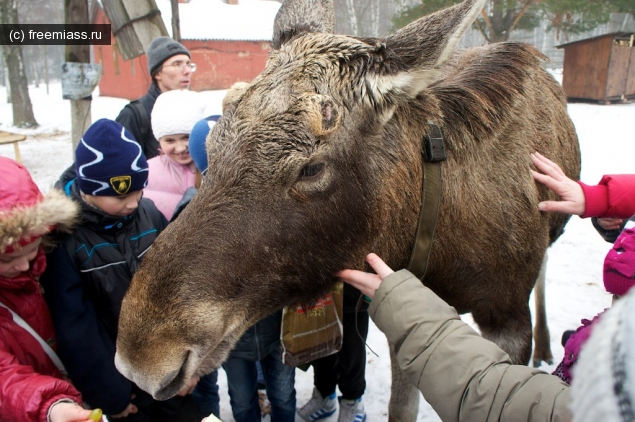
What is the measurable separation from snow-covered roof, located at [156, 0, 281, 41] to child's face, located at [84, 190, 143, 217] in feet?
92.4

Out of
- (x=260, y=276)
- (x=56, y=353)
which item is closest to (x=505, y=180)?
(x=260, y=276)

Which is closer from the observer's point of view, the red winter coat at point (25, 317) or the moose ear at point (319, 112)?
the moose ear at point (319, 112)

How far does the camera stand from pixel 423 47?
1.89m

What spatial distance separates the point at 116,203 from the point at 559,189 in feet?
8.09

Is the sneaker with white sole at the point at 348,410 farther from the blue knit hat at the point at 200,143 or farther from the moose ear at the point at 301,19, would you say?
the moose ear at the point at 301,19

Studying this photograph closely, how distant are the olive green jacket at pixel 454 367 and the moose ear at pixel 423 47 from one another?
0.85 metres

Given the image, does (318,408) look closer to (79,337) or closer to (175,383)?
(79,337)

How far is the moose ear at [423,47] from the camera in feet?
6.04

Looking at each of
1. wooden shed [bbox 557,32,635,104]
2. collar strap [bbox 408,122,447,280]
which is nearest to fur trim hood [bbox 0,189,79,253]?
collar strap [bbox 408,122,447,280]

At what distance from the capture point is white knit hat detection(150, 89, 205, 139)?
3.30 metres

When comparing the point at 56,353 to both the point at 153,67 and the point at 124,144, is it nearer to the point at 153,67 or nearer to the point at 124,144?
the point at 124,144

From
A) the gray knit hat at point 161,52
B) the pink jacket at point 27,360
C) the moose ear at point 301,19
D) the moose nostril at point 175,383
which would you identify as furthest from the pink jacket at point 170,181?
the moose nostril at point 175,383

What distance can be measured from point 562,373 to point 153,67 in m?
4.42

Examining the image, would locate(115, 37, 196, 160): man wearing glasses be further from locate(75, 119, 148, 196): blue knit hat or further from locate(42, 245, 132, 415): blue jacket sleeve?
locate(42, 245, 132, 415): blue jacket sleeve
